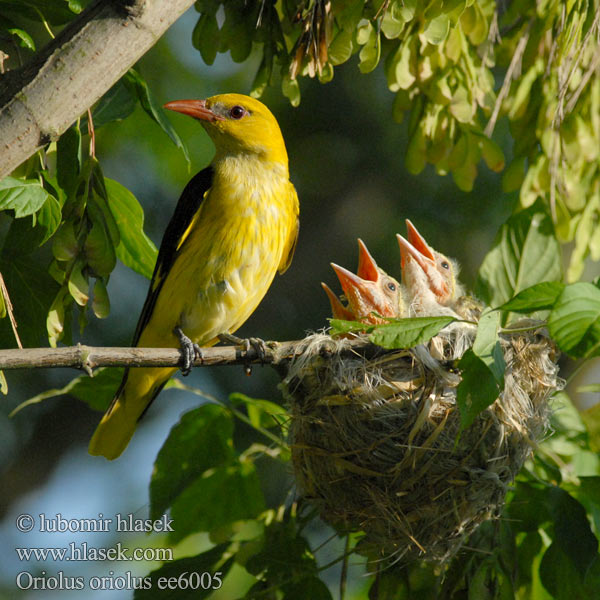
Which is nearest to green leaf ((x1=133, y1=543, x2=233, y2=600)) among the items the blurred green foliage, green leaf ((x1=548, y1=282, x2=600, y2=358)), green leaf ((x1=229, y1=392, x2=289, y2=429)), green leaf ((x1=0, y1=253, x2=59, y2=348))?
the blurred green foliage

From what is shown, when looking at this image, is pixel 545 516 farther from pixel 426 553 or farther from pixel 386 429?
pixel 386 429

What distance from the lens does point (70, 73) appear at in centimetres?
201

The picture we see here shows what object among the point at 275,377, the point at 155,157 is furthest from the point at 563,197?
the point at 155,157

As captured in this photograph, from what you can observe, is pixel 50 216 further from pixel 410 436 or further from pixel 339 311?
pixel 339 311

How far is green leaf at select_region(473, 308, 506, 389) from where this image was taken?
80.9 inches

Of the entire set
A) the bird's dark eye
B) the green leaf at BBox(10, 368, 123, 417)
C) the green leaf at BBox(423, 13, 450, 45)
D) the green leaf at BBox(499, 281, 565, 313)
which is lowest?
the green leaf at BBox(10, 368, 123, 417)

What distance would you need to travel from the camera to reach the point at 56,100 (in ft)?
6.57

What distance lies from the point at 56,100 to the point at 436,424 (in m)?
1.61

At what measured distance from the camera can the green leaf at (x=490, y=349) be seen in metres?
2.05

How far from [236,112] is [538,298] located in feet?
6.94

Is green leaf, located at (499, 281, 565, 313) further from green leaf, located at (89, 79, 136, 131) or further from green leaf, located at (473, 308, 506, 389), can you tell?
green leaf, located at (89, 79, 136, 131)

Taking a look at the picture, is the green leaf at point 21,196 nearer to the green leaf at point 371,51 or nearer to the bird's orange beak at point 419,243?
the green leaf at point 371,51

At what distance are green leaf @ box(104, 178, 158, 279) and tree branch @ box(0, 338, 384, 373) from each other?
36 centimetres

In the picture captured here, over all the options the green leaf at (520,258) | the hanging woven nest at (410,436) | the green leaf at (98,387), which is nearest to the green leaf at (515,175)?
the green leaf at (520,258)
